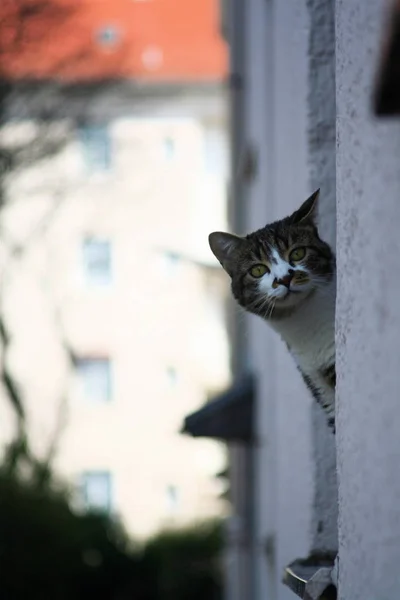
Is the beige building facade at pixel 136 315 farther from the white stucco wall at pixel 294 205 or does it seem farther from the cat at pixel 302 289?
the cat at pixel 302 289

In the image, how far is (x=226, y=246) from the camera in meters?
3.53

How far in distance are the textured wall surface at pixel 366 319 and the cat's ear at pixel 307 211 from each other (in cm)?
88

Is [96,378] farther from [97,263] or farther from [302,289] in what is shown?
[302,289]

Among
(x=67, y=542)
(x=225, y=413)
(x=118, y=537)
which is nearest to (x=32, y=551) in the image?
(x=67, y=542)

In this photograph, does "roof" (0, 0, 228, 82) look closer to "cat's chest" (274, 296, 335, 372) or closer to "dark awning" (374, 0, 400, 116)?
"cat's chest" (274, 296, 335, 372)

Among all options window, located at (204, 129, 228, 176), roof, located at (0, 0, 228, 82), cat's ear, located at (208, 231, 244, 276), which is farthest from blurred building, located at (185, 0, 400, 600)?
window, located at (204, 129, 228, 176)

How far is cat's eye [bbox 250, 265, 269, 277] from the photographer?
326 centimetres

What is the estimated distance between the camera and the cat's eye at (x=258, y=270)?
10.7 ft

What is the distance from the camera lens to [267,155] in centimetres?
570

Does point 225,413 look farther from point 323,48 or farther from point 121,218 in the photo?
point 121,218

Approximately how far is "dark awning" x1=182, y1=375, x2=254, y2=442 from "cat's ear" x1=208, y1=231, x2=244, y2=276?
2.11m

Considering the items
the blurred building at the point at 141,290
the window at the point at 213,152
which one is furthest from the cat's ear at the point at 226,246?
the window at the point at 213,152

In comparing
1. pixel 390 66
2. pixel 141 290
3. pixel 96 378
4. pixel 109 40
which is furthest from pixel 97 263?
pixel 390 66

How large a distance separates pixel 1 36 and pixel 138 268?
13733 mm
